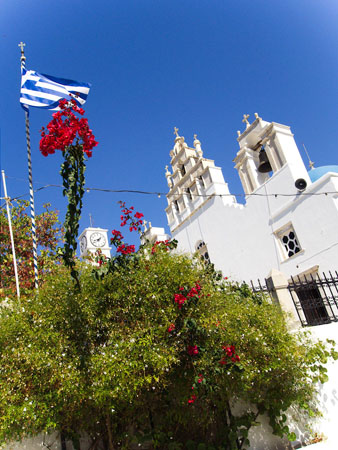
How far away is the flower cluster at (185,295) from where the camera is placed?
15.8ft

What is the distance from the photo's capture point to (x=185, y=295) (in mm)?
4914

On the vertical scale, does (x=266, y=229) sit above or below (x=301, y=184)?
below

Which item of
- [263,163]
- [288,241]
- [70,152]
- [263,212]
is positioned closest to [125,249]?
[70,152]

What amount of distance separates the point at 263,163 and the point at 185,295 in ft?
34.4

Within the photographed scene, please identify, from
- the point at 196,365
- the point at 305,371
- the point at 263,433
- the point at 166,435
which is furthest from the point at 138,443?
the point at 305,371

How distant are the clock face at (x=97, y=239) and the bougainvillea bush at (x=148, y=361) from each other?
55.7 feet

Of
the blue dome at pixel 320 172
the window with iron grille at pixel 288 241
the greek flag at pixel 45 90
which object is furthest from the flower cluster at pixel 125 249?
the blue dome at pixel 320 172

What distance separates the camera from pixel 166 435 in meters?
5.25

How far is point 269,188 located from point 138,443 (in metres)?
10.4

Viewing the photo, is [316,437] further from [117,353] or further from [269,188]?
[269,188]

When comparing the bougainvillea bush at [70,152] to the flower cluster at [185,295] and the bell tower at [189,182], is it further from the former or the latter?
the bell tower at [189,182]

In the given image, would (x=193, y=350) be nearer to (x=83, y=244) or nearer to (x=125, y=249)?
(x=125, y=249)

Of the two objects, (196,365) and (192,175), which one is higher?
(192,175)

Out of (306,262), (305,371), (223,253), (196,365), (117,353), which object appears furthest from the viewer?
(223,253)
